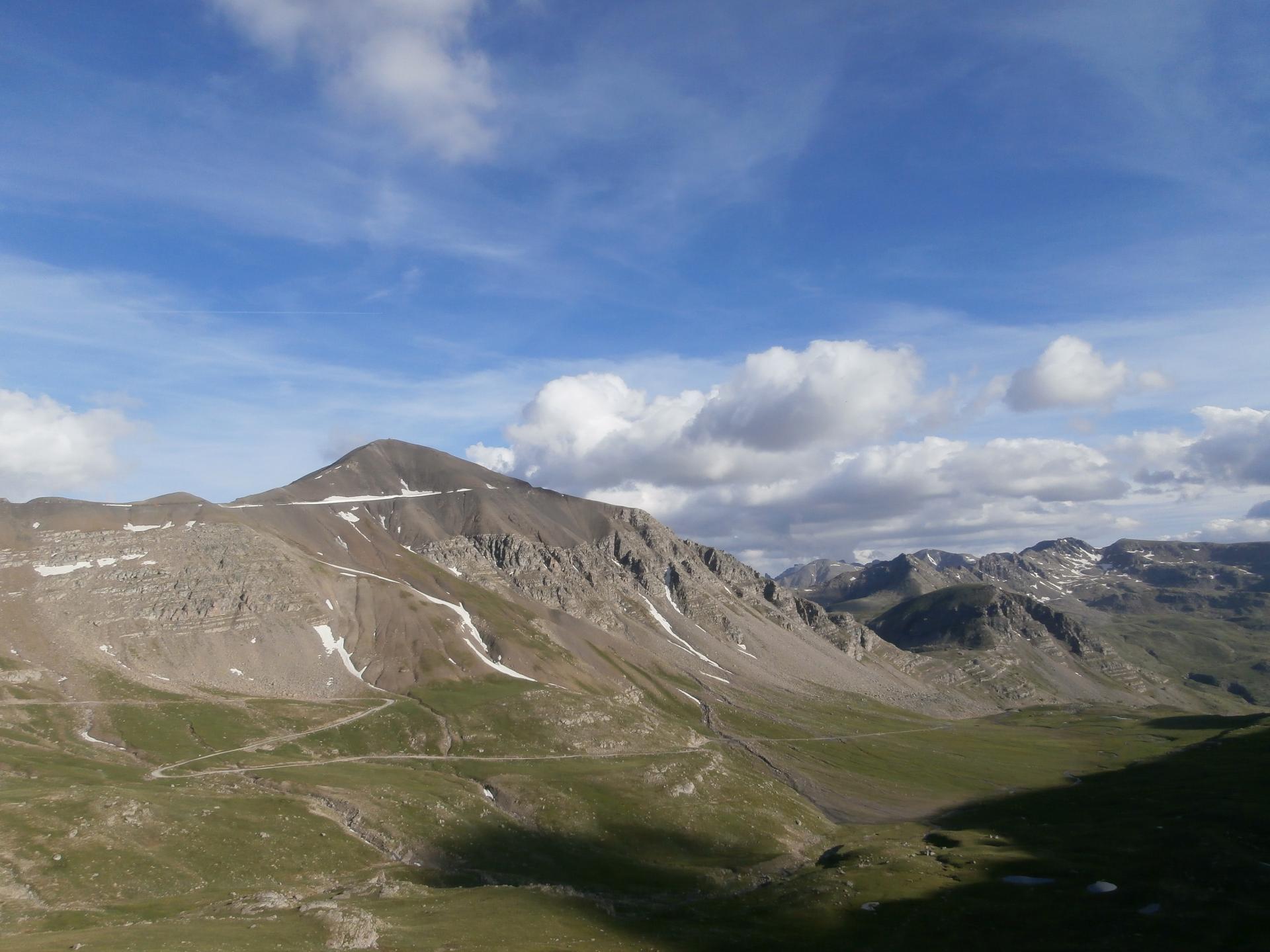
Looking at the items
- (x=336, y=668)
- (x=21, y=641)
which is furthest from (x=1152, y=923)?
(x=21, y=641)

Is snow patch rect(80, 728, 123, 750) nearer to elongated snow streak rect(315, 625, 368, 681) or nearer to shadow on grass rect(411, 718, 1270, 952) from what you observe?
elongated snow streak rect(315, 625, 368, 681)

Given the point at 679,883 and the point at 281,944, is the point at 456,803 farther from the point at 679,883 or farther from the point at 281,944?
the point at 281,944

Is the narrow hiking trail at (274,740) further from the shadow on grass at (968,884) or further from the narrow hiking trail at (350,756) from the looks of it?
the shadow on grass at (968,884)

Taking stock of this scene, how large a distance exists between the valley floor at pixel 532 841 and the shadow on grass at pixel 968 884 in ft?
1.59

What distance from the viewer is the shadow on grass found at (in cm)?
7006

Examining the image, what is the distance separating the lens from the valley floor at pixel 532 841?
6869cm

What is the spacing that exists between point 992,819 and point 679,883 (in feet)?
255

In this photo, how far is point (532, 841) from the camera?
359 feet

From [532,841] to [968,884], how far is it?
186 ft

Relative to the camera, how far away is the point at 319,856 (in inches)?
3501

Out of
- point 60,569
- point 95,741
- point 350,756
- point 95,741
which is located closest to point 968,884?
point 350,756

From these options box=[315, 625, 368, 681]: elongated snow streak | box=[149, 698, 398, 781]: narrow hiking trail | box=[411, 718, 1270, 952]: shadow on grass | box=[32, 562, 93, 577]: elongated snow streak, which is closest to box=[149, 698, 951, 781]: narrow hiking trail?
box=[149, 698, 398, 781]: narrow hiking trail

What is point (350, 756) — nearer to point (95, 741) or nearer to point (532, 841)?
point (95, 741)

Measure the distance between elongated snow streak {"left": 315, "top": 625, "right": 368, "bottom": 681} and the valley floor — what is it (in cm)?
1861
